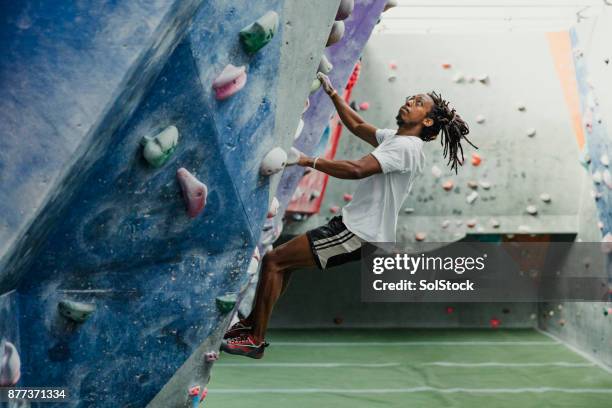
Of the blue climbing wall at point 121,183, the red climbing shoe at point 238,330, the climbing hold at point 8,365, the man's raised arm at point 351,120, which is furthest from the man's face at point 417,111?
the climbing hold at point 8,365

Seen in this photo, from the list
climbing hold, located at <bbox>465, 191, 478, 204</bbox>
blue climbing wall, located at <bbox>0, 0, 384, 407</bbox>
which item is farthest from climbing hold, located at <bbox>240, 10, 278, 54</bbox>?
climbing hold, located at <bbox>465, 191, 478, 204</bbox>

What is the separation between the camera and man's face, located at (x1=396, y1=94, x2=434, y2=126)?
3.61 m

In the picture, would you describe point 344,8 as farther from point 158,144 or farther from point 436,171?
point 436,171

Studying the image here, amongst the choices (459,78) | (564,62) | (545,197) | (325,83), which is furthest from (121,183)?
(545,197)

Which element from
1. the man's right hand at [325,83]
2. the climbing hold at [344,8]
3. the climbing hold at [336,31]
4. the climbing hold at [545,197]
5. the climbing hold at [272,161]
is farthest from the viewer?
the climbing hold at [545,197]

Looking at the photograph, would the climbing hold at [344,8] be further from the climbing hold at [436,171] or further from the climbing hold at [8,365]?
the climbing hold at [436,171]

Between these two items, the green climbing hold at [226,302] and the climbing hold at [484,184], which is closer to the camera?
the green climbing hold at [226,302]

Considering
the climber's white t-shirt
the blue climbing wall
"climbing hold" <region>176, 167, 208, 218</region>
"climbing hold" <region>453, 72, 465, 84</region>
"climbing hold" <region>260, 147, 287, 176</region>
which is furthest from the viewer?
"climbing hold" <region>453, 72, 465, 84</region>

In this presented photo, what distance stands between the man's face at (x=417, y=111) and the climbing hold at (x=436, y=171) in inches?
202

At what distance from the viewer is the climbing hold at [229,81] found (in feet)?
8.50

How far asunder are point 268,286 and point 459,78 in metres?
5.43

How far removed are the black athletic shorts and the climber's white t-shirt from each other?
0.03m

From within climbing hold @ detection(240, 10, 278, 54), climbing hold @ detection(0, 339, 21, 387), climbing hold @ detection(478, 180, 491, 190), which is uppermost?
climbing hold @ detection(240, 10, 278, 54)

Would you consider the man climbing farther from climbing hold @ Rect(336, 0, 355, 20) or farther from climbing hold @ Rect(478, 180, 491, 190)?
climbing hold @ Rect(478, 180, 491, 190)
